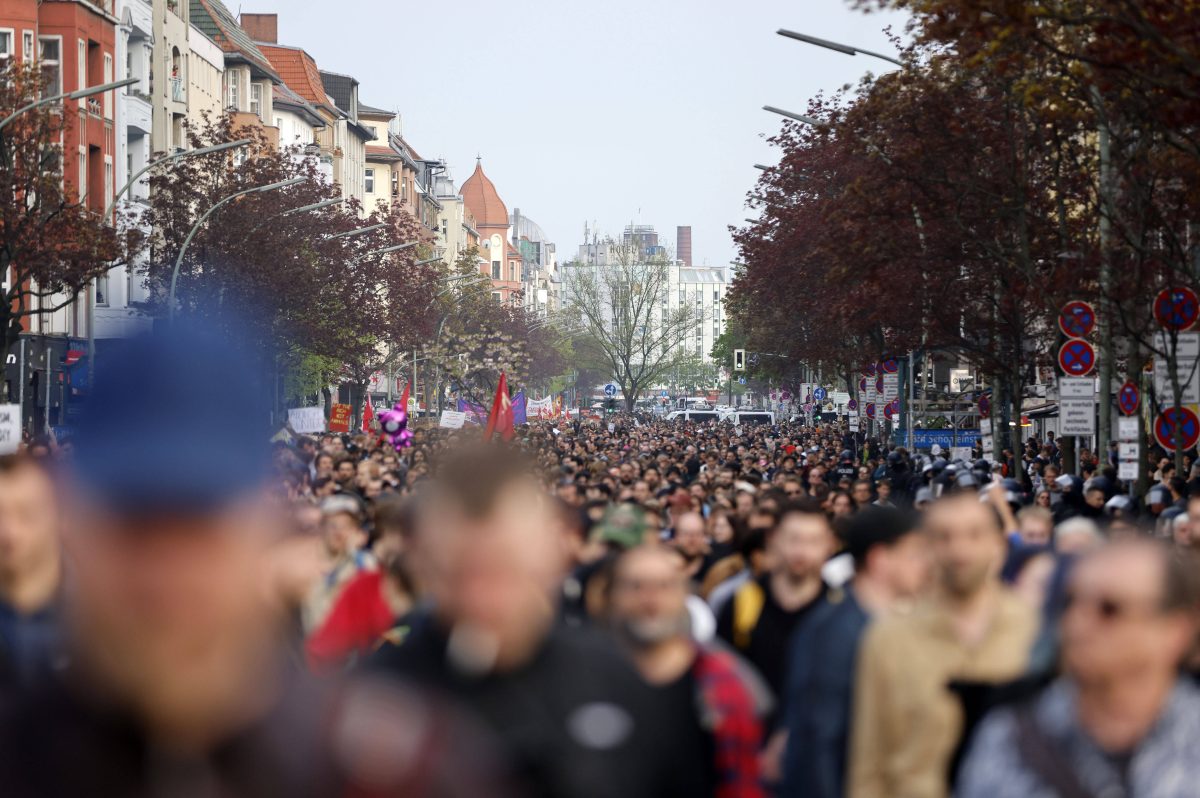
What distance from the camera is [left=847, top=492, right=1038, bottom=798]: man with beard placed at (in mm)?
6004

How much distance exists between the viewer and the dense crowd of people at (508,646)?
1.89 meters

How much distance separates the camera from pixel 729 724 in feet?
16.6

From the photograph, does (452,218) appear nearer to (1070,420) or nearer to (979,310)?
(979,310)

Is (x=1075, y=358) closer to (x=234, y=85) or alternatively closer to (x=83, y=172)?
(x=83, y=172)

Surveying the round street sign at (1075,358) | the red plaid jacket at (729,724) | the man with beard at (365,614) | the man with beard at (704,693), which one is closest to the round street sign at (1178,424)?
the round street sign at (1075,358)

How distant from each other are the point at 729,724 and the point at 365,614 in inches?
145

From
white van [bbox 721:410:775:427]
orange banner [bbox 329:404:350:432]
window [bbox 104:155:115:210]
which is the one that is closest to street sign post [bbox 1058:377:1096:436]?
orange banner [bbox 329:404:350:432]

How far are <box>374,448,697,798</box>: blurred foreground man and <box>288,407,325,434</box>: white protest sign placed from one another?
3972 cm

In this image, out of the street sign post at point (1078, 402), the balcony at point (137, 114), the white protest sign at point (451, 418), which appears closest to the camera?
the street sign post at point (1078, 402)

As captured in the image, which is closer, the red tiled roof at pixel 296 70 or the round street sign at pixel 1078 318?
the round street sign at pixel 1078 318

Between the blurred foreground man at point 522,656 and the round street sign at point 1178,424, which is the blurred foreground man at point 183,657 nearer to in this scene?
the blurred foreground man at point 522,656

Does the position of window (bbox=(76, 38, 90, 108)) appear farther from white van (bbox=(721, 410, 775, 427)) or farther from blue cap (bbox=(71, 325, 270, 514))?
white van (bbox=(721, 410, 775, 427))

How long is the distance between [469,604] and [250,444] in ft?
3.92

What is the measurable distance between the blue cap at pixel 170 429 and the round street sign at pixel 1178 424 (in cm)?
2332
